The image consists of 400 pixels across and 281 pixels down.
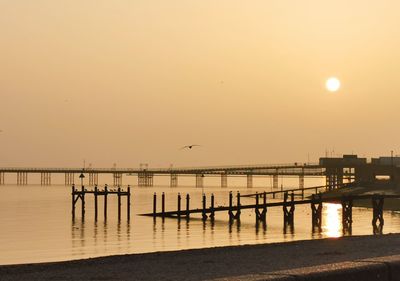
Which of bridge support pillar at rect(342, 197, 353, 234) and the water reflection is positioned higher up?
bridge support pillar at rect(342, 197, 353, 234)

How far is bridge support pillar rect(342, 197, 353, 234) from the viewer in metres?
69.6

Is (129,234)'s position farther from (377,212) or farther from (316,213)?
(377,212)

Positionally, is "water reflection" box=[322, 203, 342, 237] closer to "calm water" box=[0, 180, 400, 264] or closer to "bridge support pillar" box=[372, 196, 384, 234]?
"calm water" box=[0, 180, 400, 264]

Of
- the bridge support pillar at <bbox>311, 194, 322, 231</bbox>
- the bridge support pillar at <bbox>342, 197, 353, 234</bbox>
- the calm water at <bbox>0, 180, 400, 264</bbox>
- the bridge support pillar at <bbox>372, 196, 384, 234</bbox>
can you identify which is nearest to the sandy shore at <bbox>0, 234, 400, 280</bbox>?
the calm water at <bbox>0, 180, 400, 264</bbox>

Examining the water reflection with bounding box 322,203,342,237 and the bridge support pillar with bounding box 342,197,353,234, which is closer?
the water reflection with bounding box 322,203,342,237

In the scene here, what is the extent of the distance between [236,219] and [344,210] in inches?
470

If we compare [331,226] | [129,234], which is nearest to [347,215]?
[331,226]

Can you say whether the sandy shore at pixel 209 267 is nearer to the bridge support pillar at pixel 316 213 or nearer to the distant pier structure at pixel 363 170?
the bridge support pillar at pixel 316 213

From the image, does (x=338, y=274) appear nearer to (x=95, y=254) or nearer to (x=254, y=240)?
(x=95, y=254)

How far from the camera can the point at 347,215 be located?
73.6 metres

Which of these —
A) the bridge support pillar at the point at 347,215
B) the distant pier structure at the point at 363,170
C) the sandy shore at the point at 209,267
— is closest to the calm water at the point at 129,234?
the bridge support pillar at the point at 347,215

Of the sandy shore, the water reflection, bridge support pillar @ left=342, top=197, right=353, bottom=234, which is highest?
the sandy shore

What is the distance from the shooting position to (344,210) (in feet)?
236

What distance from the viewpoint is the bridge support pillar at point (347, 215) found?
228 ft
